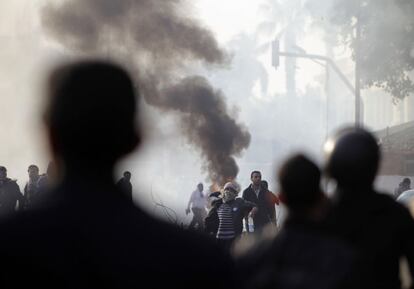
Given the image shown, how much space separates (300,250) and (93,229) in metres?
1.09

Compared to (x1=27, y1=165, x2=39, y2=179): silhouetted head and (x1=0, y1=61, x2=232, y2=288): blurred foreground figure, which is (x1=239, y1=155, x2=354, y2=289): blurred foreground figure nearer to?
(x1=0, y1=61, x2=232, y2=288): blurred foreground figure

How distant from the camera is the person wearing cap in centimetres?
1122

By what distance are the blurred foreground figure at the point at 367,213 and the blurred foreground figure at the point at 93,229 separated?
4.46 feet

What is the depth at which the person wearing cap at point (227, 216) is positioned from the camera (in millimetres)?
11219

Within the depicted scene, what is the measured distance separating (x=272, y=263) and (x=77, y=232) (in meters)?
1.09

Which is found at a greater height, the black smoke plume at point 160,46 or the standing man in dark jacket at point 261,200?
the black smoke plume at point 160,46

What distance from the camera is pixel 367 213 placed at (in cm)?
364

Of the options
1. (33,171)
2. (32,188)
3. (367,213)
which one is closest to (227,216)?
(32,188)

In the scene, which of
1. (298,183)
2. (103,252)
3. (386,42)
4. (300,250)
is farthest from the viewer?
(386,42)

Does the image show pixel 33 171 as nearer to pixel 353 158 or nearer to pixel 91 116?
pixel 353 158

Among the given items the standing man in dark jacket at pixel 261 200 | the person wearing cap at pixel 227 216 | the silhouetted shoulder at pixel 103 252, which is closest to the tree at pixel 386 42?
the standing man in dark jacket at pixel 261 200

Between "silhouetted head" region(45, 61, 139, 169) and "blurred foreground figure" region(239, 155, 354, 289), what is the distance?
0.93m

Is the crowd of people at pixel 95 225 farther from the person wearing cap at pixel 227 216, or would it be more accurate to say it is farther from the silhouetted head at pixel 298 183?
the person wearing cap at pixel 227 216

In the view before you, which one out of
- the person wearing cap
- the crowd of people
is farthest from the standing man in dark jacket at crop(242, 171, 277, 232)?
the crowd of people
